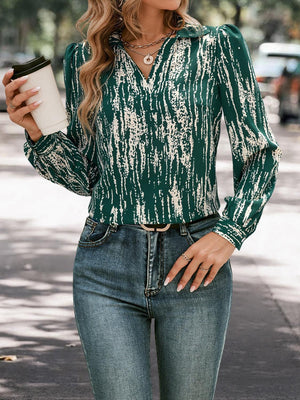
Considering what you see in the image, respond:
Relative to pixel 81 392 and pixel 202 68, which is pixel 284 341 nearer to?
pixel 81 392

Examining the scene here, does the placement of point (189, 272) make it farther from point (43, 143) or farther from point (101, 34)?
point (101, 34)

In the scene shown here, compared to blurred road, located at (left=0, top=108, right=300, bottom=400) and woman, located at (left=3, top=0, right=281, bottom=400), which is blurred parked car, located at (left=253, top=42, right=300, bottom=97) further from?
woman, located at (left=3, top=0, right=281, bottom=400)

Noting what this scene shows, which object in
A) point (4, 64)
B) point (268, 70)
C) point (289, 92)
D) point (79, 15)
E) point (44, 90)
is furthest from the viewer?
point (4, 64)

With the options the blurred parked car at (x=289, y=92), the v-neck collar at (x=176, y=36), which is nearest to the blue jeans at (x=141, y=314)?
the v-neck collar at (x=176, y=36)

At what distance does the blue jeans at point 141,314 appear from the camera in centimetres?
A: 264

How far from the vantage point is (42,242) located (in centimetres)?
912

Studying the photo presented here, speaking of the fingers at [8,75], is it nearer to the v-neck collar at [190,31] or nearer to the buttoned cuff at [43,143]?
the buttoned cuff at [43,143]

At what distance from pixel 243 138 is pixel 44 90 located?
0.59m

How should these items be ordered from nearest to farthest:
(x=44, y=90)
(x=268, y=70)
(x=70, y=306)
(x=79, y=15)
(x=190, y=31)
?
(x=44, y=90), (x=190, y=31), (x=70, y=306), (x=268, y=70), (x=79, y=15)

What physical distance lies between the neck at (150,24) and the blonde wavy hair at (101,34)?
0.01 metres

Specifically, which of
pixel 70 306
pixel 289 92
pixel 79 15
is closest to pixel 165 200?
pixel 70 306

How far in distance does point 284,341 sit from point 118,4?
3.73 metres

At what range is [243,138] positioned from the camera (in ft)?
8.95

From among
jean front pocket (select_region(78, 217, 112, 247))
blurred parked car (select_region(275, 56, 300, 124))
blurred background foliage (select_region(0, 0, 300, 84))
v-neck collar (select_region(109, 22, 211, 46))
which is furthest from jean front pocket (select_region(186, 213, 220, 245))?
blurred background foliage (select_region(0, 0, 300, 84))
